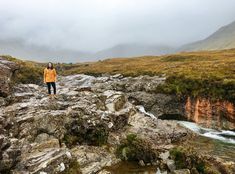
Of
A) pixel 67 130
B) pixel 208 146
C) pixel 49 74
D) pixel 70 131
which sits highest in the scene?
pixel 49 74

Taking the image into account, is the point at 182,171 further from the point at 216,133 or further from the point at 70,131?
the point at 216,133

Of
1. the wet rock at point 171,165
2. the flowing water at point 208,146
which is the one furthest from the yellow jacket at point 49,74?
the wet rock at point 171,165

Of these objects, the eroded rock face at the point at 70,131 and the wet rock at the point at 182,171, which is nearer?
the eroded rock face at the point at 70,131

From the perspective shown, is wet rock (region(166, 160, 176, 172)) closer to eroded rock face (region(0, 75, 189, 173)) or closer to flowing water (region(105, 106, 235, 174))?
flowing water (region(105, 106, 235, 174))

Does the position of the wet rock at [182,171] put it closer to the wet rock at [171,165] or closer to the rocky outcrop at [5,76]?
the wet rock at [171,165]

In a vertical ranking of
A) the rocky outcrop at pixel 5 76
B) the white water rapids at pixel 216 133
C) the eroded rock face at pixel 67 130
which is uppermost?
the rocky outcrop at pixel 5 76

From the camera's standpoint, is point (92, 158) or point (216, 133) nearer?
point (92, 158)

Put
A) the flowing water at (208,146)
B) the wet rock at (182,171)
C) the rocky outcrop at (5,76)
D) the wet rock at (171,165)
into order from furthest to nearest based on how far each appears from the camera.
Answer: the rocky outcrop at (5,76) → the flowing water at (208,146) → the wet rock at (171,165) → the wet rock at (182,171)

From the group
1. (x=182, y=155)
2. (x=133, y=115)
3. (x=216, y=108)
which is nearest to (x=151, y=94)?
(x=216, y=108)

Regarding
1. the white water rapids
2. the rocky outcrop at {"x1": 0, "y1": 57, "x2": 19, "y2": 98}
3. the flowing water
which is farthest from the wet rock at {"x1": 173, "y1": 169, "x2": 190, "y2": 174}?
the rocky outcrop at {"x1": 0, "y1": 57, "x2": 19, "y2": 98}

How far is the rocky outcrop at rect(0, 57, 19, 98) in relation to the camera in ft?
147

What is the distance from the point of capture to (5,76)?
48500 millimetres

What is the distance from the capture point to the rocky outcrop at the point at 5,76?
44.9 meters

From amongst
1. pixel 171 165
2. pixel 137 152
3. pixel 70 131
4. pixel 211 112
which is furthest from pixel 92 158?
pixel 211 112
